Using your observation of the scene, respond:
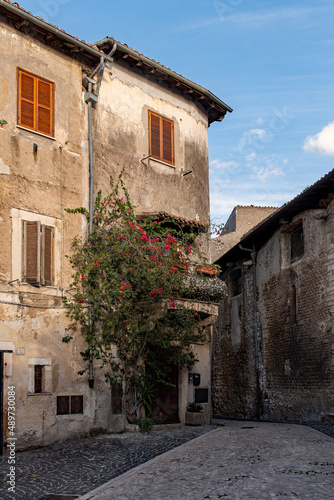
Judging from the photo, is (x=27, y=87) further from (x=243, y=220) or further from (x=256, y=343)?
(x=243, y=220)

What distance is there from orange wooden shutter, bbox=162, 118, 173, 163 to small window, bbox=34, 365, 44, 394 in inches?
256

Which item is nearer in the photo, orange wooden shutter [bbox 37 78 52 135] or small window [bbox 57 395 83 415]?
small window [bbox 57 395 83 415]

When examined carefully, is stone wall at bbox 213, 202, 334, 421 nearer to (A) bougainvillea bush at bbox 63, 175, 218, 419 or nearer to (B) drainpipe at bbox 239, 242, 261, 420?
(B) drainpipe at bbox 239, 242, 261, 420

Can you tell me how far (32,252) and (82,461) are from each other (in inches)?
168

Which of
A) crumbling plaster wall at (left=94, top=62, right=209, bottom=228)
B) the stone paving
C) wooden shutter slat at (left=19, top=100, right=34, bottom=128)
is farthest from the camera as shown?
crumbling plaster wall at (left=94, top=62, right=209, bottom=228)

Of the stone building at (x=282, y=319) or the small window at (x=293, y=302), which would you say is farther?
the small window at (x=293, y=302)

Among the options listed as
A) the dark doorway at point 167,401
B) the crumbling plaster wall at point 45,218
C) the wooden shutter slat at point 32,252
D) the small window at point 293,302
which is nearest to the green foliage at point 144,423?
the crumbling plaster wall at point 45,218

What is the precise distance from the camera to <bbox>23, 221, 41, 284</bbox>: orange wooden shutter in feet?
38.1

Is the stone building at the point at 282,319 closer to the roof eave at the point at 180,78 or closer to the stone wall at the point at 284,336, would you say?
the stone wall at the point at 284,336

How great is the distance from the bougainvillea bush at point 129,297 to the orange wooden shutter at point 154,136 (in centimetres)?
187

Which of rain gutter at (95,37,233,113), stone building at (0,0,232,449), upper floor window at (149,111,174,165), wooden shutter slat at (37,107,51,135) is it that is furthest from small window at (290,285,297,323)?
wooden shutter slat at (37,107,51,135)

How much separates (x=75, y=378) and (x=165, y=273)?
9.68ft

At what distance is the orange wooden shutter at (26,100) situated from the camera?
12.3 meters

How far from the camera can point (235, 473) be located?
793cm
